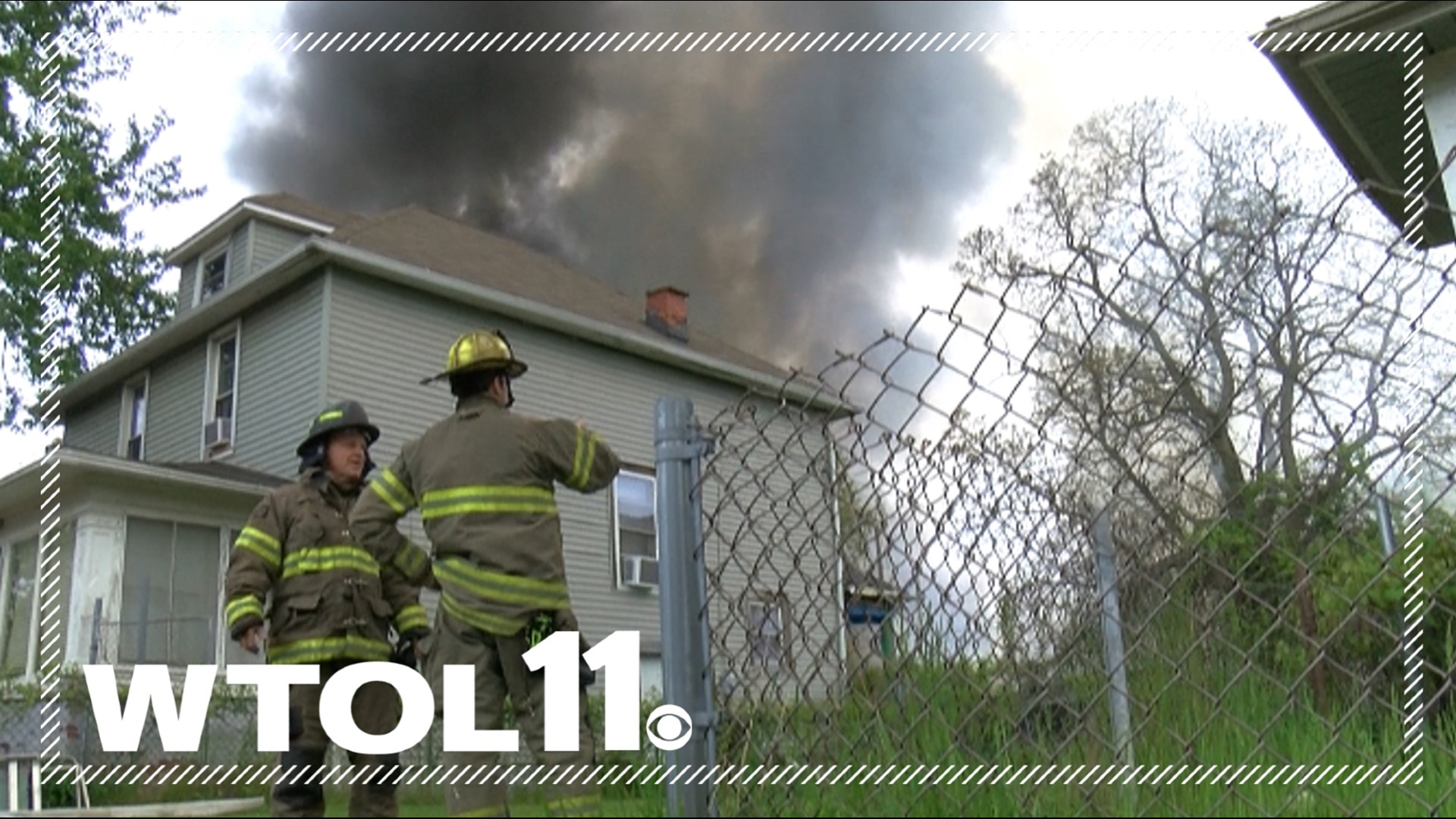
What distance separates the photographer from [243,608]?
4199mm

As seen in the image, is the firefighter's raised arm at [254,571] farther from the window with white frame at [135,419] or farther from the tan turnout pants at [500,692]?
the window with white frame at [135,419]

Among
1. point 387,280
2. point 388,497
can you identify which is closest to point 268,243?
point 387,280

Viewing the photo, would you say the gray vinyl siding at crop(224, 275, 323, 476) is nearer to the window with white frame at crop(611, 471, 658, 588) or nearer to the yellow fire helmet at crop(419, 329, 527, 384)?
the window with white frame at crop(611, 471, 658, 588)

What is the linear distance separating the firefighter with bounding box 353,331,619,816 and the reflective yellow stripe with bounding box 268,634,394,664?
23.1 inches

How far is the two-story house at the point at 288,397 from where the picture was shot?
14.0m

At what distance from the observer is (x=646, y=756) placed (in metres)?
3.67

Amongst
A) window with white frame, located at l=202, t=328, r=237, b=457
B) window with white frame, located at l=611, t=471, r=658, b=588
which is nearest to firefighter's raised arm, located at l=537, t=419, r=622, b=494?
window with white frame, located at l=611, t=471, r=658, b=588

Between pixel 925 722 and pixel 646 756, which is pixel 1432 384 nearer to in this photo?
pixel 925 722

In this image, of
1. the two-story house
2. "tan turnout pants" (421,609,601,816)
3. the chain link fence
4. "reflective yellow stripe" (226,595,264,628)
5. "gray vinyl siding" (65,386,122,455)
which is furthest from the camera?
"gray vinyl siding" (65,386,122,455)

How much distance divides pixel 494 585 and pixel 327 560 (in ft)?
4.22

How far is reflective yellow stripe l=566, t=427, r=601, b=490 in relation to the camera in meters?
3.72

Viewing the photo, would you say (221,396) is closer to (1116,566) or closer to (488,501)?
Answer: (488,501)

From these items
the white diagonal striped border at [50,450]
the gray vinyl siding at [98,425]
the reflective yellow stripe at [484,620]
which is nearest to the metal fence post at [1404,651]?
the reflective yellow stripe at [484,620]

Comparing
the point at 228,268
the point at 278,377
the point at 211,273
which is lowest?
the point at 278,377
